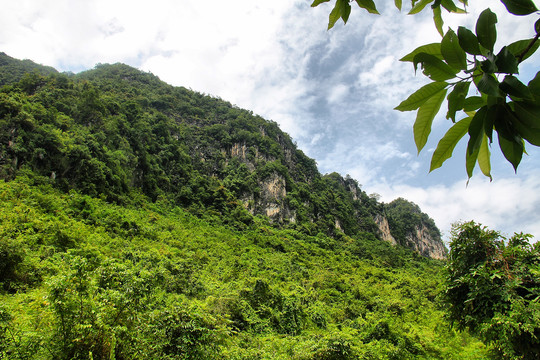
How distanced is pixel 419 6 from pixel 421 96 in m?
0.31

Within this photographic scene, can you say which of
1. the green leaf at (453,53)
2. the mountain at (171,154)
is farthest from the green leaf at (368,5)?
the mountain at (171,154)

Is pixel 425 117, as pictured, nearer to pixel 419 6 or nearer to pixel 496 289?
pixel 419 6

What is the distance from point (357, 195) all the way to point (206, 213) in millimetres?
35944

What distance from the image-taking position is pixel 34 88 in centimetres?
2116

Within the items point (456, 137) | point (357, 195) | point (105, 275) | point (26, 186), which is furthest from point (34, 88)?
point (357, 195)

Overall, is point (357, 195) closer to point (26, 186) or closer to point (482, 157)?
point (26, 186)

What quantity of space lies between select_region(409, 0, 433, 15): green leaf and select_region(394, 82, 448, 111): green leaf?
29 cm

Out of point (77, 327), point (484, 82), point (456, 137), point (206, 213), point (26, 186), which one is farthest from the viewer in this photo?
point (206, 213)

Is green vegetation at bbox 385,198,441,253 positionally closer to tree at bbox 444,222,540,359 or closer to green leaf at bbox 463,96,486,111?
tree at bbox 444,222,540,359

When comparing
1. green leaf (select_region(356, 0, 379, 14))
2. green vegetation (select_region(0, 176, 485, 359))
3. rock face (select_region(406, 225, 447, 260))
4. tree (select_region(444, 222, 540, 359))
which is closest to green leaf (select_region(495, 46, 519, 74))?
green leaf (select_region(356, 0, 379, 14))

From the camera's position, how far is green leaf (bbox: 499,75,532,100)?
352mm

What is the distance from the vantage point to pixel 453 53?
444 millimetres

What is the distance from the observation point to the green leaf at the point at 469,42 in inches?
16.2

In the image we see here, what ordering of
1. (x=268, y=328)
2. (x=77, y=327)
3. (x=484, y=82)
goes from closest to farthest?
(x=484, y=82), (x=77, y=327), (x=268, y=328)
